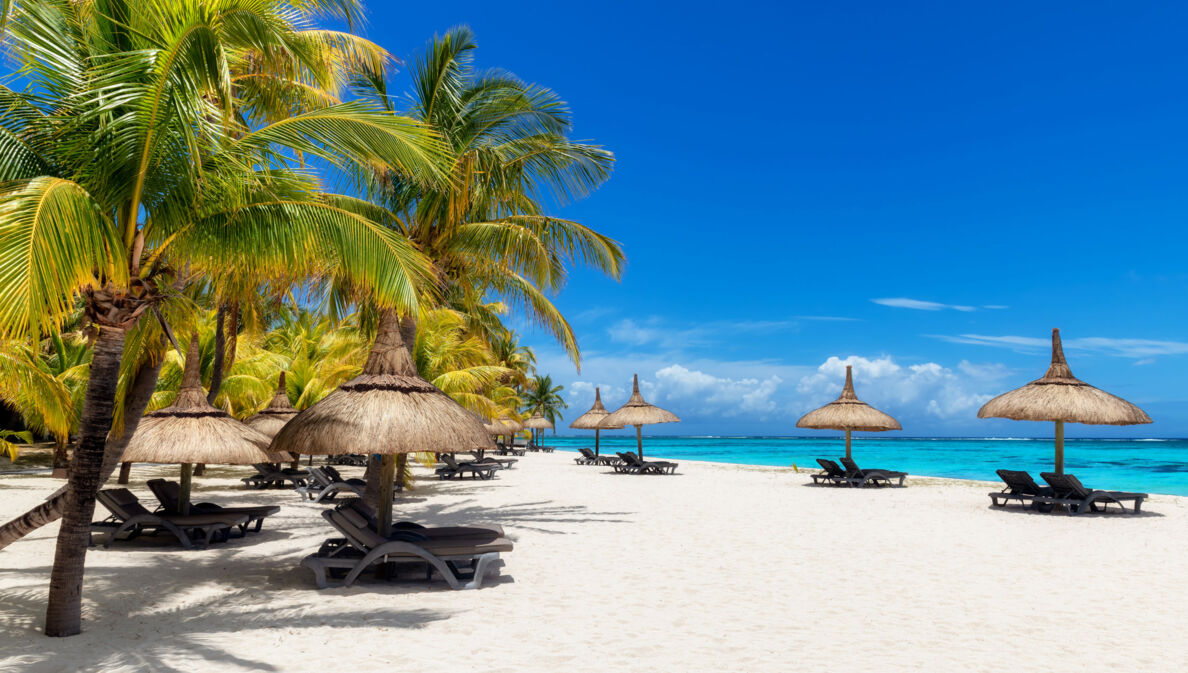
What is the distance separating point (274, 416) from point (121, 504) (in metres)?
5.60

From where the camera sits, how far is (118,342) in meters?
4.88

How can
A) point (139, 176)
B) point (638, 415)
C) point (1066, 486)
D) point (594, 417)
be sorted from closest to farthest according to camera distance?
point (139, 176), point (1066, 486), point (638, 415), point (594, 417)

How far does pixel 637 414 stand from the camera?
2423 cm

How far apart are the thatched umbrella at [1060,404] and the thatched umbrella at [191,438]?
40.6 ft

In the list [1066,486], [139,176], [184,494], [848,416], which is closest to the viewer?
[139,176]

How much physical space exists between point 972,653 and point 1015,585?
254 centimetres

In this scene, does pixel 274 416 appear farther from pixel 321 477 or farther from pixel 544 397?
pixel 544 397

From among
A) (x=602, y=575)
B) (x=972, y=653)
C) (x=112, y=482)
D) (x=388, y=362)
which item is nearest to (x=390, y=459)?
(x=388, y=362)

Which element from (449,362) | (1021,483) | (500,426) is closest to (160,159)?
(449,362)

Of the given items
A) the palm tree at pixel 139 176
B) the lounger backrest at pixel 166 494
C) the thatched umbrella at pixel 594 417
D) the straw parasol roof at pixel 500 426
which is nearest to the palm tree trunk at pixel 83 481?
the palm tree at pixel 139 176

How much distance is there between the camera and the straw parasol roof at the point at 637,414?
2381cm

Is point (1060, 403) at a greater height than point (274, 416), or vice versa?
point (1060, 403)

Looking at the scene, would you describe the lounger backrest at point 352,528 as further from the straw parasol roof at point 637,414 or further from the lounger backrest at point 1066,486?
the straw parasol roof at point 637,414

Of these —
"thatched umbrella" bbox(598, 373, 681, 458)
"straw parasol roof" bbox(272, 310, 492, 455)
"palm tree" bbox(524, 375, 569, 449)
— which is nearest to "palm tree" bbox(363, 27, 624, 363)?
"straw parasol roof" bbox(272, 310, 492, 455)
